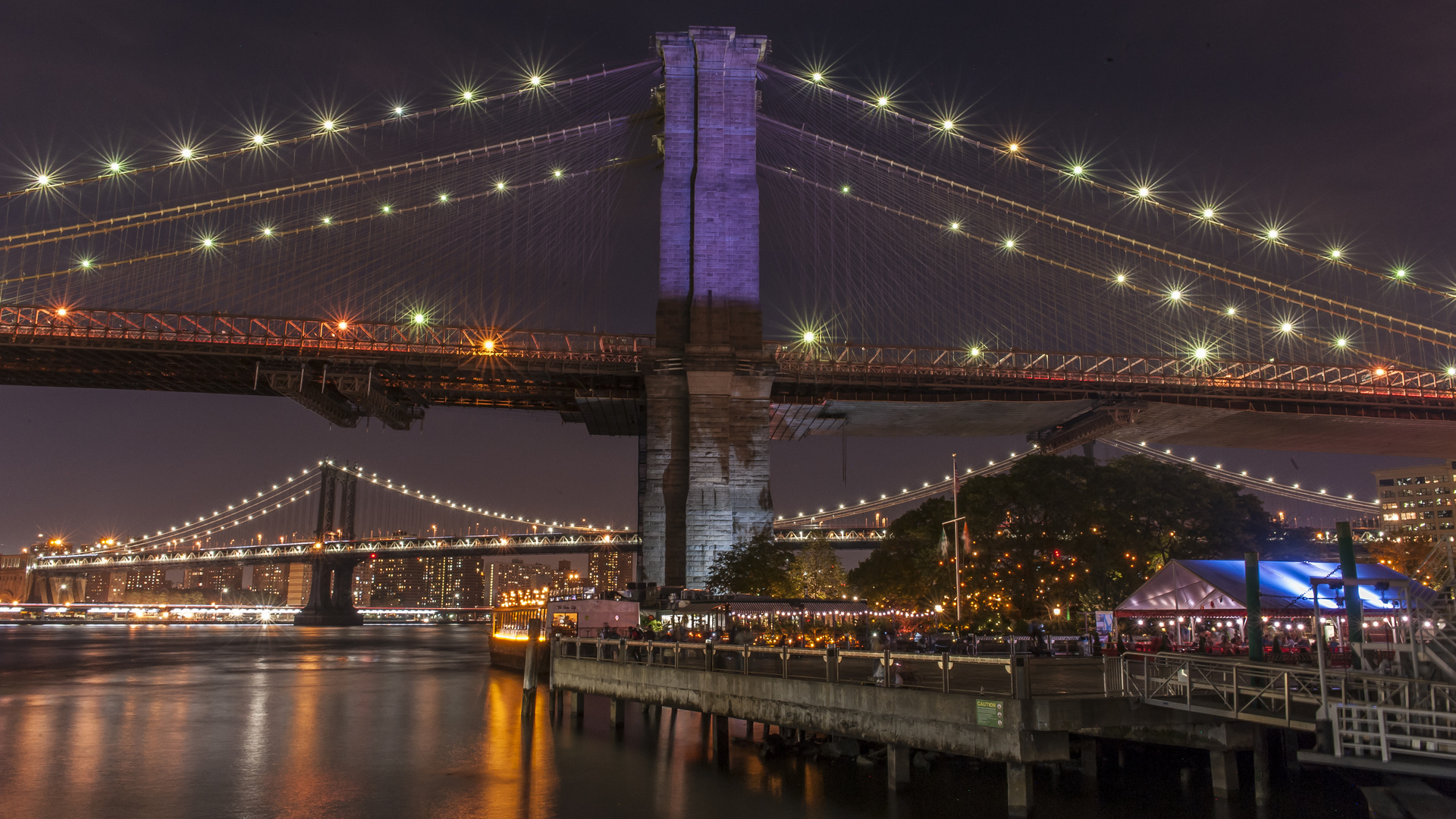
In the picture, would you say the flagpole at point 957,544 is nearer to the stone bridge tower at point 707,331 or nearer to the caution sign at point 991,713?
the stone bridge tower at point 707,331

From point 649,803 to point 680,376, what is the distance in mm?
41218

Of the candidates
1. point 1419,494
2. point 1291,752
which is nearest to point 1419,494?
point 1419,494

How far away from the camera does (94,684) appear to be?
2120 inches

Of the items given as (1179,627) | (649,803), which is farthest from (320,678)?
(1179,627)

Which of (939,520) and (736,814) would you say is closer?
(736,814)

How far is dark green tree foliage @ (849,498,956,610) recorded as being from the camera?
5228cm

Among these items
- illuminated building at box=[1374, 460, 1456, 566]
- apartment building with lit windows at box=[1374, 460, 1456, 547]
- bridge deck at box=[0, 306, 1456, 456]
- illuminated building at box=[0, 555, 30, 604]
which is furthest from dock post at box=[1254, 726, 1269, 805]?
illuminated building at box=[0, 555, 30, 604]

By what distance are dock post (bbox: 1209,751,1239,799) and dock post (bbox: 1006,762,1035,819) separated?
434 centimetres

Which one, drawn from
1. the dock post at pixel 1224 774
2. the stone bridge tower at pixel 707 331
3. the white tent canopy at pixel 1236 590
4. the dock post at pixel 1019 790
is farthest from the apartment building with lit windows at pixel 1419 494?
the dock post at pixel 1019 790

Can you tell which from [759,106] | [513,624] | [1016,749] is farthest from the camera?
[759,106]

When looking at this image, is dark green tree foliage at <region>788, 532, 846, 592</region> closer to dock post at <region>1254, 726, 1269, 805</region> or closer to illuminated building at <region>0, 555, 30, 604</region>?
dock post at <region>1254, 726, 1269, 805</region>

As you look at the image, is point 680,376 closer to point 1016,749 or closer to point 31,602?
point 1016,749

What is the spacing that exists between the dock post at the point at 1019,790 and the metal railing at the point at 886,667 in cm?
140

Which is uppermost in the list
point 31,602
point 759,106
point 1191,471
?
point 759,106
